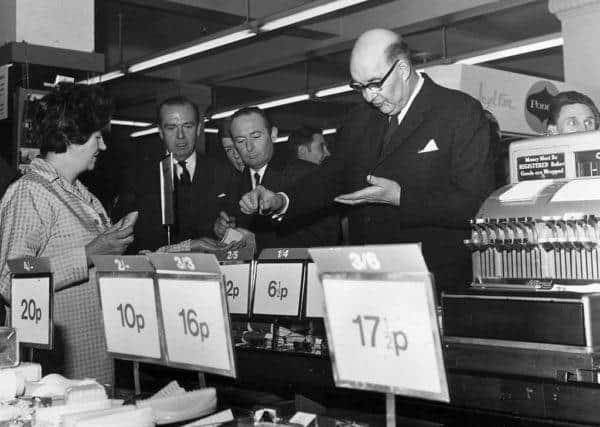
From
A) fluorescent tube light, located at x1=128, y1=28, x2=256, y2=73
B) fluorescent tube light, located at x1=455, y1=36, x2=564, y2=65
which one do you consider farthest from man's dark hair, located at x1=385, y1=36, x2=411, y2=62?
fluorescent tube light, located at x1=455, y1=36, x2=564, y2=65

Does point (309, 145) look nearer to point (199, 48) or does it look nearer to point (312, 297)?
point (199, 48)

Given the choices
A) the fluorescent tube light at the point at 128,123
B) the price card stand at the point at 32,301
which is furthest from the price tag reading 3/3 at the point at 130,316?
the fluorescent tube light at the point at 128,123

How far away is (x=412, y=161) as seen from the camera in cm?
249

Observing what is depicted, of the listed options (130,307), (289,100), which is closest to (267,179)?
(130,307)

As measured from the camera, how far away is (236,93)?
13.2 m

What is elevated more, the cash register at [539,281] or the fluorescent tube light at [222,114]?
the fluorescent tube light at [222,114]

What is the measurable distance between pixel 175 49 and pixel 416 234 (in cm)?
551

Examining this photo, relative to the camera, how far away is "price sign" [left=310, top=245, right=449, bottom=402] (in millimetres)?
1181

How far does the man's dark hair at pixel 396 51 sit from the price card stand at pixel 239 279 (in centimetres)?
78

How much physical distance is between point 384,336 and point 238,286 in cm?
122

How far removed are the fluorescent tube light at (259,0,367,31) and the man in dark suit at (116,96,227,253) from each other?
7.31ft

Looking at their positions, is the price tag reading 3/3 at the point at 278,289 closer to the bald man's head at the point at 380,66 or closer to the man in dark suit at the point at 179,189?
the bald man's head at the point at 380,66

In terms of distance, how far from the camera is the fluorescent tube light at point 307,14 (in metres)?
5.73

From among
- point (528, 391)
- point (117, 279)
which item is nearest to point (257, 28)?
point (117, 279)
